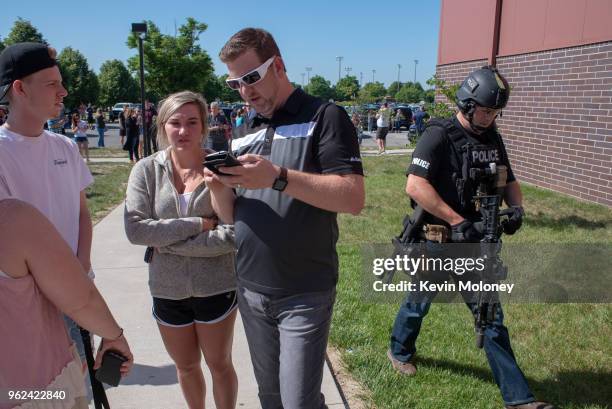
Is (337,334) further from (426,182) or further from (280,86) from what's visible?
(280,86)

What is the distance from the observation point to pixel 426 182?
3.13 metres

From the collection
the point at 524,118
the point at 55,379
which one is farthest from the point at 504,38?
the point at 55,379

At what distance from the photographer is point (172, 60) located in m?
28.1

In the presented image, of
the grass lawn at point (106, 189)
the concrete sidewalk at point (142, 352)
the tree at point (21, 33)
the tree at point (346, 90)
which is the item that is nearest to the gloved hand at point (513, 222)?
the concrete sidewalk at point (142, 352)

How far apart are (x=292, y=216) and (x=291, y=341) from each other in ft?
1.70

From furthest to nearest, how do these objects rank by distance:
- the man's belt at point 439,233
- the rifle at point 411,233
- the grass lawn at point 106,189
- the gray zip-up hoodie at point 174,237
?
the grass lawn at point 106,189 < the rifle at point 411,233 < the man's belt at point 439,233 < the gray zip-up hoodie at point 174,237

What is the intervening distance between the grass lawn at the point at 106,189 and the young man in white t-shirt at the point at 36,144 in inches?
227

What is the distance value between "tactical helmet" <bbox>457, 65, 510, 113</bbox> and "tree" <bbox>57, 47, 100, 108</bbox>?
48299 mm

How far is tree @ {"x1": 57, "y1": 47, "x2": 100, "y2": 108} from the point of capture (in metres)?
46.5

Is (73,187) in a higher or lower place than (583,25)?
lower

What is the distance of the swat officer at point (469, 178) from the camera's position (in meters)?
2.95

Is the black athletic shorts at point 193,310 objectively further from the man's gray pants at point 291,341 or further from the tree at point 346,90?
the tree at point 346,90

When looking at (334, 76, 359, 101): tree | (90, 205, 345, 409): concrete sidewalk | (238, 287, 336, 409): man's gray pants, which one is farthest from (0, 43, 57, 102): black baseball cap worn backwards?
(334, 76, 359, 101): tree

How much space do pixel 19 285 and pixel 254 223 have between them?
3.17 ft
